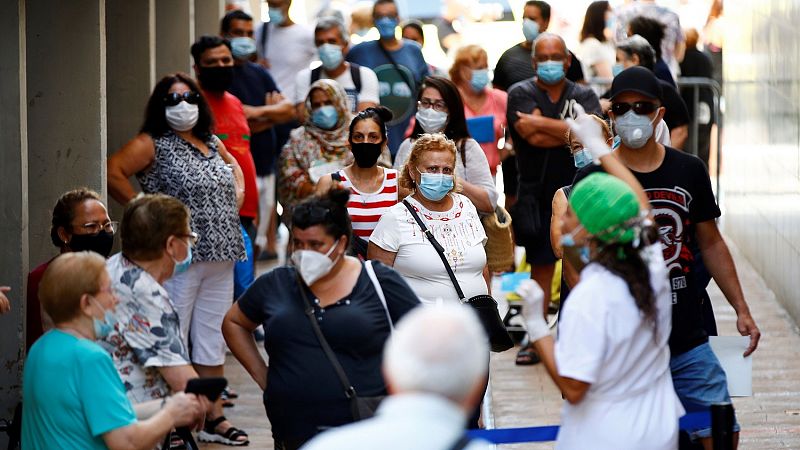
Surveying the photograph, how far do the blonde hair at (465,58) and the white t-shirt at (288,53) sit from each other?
1.64 metres

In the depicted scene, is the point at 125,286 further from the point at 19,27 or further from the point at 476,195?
the point at 476,195

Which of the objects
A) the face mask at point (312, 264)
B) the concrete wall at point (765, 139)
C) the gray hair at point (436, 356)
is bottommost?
the concrete wall at point (765, 139)

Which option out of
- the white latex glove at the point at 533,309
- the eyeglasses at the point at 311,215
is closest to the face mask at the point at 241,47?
the eyeglasses at the point at 311,215

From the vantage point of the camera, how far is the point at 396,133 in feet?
38.7

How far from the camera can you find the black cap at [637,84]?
21.7 ft

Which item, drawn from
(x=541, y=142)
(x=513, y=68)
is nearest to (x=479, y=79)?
(x=513, y=68)

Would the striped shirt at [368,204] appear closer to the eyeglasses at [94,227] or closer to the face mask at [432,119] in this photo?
the face mask at [432,119]

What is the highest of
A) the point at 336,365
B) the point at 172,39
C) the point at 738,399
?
the point at 172,39

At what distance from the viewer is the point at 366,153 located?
823 cm

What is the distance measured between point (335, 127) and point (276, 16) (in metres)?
3.70

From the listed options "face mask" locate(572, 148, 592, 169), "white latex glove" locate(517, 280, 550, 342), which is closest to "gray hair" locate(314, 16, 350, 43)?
"face mask" locate(572, 148, 592, 169)

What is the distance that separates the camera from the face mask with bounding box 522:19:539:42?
496 inches

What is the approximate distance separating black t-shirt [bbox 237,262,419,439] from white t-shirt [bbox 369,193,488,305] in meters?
1.33

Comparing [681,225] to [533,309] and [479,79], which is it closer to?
[533,309]
